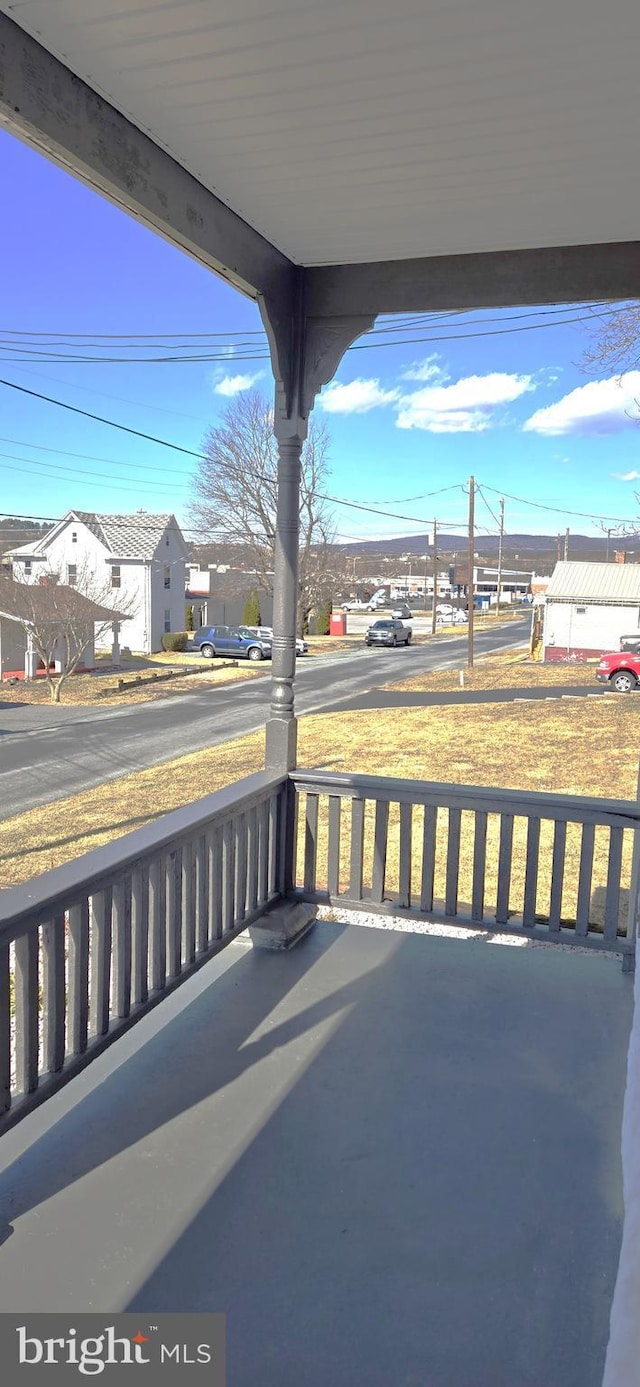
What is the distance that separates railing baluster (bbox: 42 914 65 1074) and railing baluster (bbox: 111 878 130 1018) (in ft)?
0.85

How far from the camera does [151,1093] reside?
2.37 m

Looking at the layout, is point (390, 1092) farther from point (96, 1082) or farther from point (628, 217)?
point (628, 217)

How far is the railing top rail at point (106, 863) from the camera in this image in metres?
1.88

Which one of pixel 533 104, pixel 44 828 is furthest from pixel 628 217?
pixel 44 828

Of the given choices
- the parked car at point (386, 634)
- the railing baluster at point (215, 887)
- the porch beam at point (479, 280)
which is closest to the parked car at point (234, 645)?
the parked car at point (386, 634)

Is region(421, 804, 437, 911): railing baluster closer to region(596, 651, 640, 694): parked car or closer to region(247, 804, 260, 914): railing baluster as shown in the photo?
region(247, 804, 260, 914): railing baluster

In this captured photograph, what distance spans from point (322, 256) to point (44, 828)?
771 centimetres

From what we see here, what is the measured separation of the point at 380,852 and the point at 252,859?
53cm

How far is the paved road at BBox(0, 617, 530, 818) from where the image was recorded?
12102 millimetres

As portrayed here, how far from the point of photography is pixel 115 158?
2061 millimetres

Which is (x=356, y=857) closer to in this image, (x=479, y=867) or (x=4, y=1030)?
(x=479, y=867)

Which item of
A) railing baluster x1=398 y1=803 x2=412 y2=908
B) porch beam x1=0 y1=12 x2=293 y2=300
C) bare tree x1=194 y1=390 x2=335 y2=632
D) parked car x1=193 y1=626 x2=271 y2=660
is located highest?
bare tree x1=194 y1=390 x2=335 y2=632

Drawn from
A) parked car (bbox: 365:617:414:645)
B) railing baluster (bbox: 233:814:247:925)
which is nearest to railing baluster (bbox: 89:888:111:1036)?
railing baluster (bbox: 233:814:247:925)

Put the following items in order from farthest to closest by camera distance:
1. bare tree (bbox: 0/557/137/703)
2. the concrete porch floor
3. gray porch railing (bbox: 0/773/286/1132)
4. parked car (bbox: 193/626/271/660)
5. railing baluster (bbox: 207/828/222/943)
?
parked car (bbox: 193/626/271/660) < bare tree (bbox: 0/557/137/703) < railing baluster (bbox: 207/828/222/943) < gray porch railing (bbox: 0/773/286/1132) < the concrete porch floor
